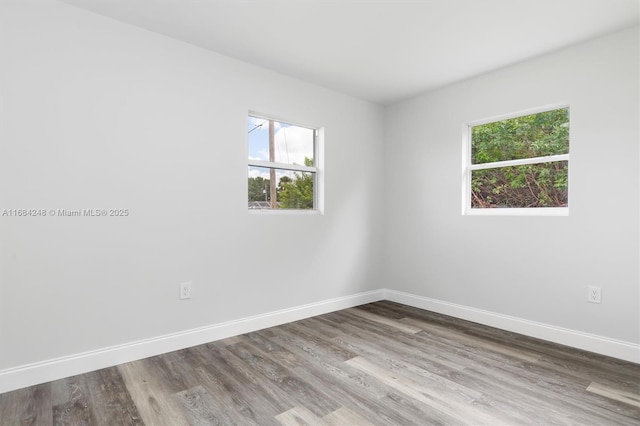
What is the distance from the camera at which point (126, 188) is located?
2.51 metres

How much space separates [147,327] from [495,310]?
3.08 meters

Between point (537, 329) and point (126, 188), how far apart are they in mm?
3556

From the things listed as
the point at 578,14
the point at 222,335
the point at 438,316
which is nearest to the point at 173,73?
the point at 222,335

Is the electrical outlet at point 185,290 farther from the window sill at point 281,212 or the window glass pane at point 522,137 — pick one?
the window glass pane at point 522,137

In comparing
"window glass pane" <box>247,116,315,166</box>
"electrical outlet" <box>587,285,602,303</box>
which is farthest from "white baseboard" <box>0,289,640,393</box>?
"window glass pane" <box>247,116,315,166</box>

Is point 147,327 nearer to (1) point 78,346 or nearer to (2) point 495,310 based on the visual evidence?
(1) point 78,346

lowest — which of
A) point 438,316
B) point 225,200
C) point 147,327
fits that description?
point 438,316

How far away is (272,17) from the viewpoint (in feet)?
7.95

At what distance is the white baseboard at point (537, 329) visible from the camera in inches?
101

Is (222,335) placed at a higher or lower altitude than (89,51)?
lower

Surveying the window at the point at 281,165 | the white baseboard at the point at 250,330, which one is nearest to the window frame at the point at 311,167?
the window at the point at 281,165

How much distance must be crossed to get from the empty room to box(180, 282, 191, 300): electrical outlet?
17 mm

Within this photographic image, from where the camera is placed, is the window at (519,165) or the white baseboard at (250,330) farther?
the window at (519,165)

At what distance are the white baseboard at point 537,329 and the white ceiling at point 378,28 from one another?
7.67 feet
